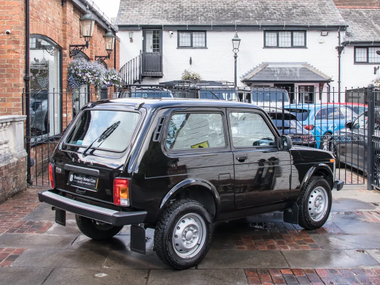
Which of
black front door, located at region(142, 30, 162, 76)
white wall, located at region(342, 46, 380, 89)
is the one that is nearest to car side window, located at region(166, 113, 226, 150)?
black front door, located at region(142, 30, 162, 76)

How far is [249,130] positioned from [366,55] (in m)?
23.7

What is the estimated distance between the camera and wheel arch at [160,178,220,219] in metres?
4.65

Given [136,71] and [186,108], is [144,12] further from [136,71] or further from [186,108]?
[186,108]

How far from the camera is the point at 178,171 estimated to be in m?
4.73

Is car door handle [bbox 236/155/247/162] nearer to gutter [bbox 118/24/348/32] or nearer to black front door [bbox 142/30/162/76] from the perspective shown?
black front door [bbox 142/30/162/76]

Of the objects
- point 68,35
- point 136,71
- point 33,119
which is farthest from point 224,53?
point 33,119

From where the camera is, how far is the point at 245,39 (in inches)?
1011

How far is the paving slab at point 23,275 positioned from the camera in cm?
442

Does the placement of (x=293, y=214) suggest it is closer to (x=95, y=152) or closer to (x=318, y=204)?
(x=318, y=204)

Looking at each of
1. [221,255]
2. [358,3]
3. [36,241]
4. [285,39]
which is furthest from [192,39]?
[221,255]

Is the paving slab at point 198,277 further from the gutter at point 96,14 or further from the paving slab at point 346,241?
the gutter at point 96,14

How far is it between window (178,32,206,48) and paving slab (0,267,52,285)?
72.0 ft

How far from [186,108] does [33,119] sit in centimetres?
672

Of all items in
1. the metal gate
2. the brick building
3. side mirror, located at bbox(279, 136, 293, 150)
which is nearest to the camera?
side mirror, located at bbox(279, 136, 293, 150)
